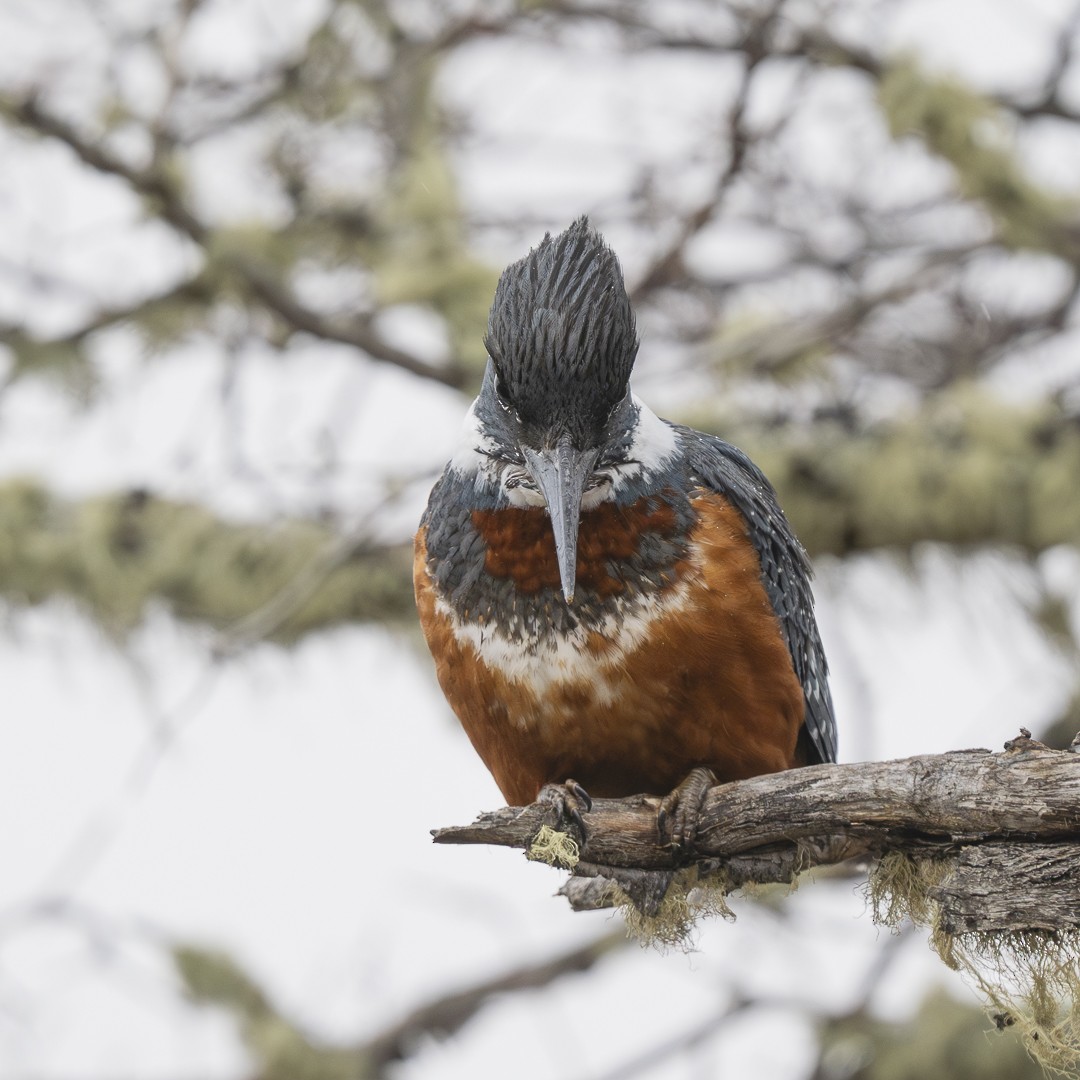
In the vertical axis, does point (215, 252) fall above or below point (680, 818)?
above

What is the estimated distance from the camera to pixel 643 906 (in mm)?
3609

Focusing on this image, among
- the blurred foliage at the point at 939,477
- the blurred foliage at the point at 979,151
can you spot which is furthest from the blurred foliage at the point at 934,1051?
the blurred foliage at the point at 979,151

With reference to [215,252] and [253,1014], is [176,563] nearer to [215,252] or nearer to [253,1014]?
[215,252]

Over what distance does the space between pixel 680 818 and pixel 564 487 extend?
31.9 inches

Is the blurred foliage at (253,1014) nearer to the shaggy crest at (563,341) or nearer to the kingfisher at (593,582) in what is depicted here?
the kingfisher at (593,582)

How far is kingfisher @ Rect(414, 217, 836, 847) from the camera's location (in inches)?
137

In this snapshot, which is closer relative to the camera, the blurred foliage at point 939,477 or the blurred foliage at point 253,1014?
the blurred foliage at point 939,477

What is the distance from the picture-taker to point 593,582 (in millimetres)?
3709

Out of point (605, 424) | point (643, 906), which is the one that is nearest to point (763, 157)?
point (605, 424)

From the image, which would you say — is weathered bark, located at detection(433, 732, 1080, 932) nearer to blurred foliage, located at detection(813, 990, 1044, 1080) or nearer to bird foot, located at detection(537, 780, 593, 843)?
bird foot, located at detection(537, 780, 593, 843)

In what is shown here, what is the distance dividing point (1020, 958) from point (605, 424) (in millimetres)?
1507

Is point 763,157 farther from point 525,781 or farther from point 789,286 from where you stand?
point 525,781

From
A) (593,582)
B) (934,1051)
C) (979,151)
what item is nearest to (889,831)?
(593,582)

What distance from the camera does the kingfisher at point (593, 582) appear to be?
137 inches
